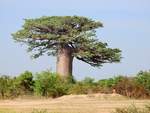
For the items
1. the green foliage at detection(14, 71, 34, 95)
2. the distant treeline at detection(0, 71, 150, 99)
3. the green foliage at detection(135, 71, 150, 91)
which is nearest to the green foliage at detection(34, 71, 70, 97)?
the distant treeline at detection(0, 71, 150, 99)

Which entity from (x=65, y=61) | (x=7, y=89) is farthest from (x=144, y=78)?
(x=65, y=61)

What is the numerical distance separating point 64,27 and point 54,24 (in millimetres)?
854

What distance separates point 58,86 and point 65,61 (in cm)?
1401

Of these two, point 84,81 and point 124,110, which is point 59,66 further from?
point 124,110

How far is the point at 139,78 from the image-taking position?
35.3 metres

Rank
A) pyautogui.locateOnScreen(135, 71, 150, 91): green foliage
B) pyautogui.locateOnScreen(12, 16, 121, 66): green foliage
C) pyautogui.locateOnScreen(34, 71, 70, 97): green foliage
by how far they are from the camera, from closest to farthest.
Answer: pyautogui.locateOnScreen(34, 71, 70, 97): green foliage < pyautogui.locateOnScreen(135, 71, 150, 91): green foliage < pyautogui.locateOnScreen(12, 16, 121, 66): green foliage

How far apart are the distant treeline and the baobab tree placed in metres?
10.1

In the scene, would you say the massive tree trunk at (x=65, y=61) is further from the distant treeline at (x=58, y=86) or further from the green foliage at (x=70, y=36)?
the distant treeline at (x=58, y=86)

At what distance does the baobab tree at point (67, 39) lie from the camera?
45750mm

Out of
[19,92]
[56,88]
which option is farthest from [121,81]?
[19,92]

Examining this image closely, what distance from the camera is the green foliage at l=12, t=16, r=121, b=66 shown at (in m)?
45.7

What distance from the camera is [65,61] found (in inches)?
1863

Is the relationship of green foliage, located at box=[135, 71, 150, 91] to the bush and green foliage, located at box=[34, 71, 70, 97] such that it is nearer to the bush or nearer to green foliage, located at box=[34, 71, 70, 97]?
green foliage, located at box=[34, 71, 70, 97]

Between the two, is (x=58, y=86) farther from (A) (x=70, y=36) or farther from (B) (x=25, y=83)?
(A) (x=70, y=36)
